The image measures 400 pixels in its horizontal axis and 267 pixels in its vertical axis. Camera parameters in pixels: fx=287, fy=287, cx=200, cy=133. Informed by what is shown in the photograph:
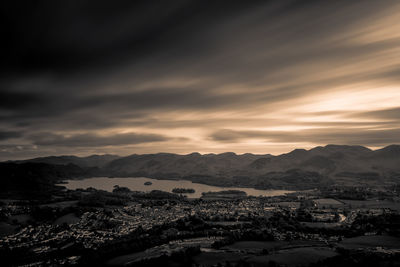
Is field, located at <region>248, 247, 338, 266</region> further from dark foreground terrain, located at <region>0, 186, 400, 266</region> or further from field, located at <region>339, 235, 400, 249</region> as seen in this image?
field, located at <region>339, 235, 400, 249</region>

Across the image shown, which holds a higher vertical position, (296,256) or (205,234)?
(296,256)

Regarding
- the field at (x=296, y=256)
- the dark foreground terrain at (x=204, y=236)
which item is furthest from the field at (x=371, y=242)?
the field at (x=296, y=256)

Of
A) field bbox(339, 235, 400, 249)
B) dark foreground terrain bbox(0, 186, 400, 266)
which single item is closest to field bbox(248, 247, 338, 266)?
dark foreground terrain bbox(0, 186, 400, 266)

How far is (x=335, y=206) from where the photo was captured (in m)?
96.3

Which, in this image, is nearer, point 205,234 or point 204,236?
point 204,236

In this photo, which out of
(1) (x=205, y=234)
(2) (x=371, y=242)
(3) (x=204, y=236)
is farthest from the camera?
Result: (1) (x=205, y=234)

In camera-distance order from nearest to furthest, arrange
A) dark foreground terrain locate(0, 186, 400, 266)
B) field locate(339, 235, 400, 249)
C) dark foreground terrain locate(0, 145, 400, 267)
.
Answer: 1. dark foreground terrain locate(0, 186, 400, 266)
2. dark foreground terrain locate(0, 145, 400, 267)
3. field locate(339, 235, 400, 249)

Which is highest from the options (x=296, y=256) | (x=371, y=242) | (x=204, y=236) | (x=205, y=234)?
(x=296, y=256)

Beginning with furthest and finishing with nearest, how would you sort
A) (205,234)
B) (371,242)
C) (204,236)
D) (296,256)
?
(205,234)
(204,236)
(371,242)
(296,256)

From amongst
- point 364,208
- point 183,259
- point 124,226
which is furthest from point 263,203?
point 183,259

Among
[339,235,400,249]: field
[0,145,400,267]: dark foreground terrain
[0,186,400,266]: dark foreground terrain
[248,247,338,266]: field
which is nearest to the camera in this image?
[248,247,338,266]: field

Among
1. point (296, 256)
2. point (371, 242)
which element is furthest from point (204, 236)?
point (371, 242)

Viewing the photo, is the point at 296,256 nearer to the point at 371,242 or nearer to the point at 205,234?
the point at 371,242

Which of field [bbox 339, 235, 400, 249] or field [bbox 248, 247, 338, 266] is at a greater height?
field [bbox 248, 247, 338, 266]
